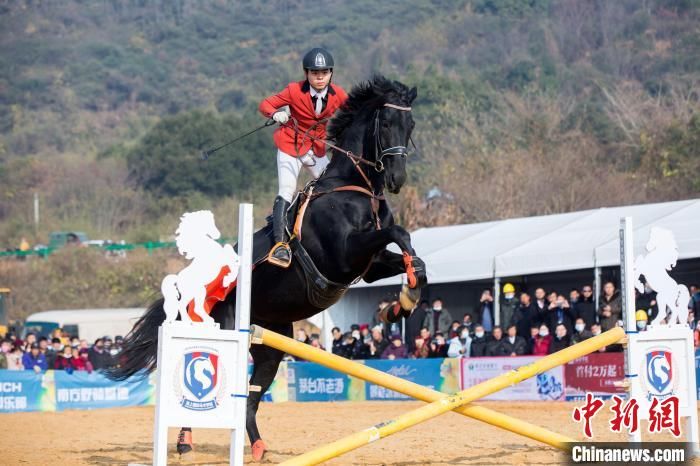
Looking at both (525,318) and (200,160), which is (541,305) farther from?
(200,160)

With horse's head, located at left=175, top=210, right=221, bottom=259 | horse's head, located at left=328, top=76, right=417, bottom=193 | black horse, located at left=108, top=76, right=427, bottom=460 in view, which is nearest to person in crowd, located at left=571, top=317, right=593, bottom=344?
black horse, located at left=108, top=76, right=427, bottom=460

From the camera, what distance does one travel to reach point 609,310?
50.1 ft

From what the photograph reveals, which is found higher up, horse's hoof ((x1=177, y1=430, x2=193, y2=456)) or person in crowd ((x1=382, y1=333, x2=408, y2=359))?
person in crowd ((x1=382, y1=333, x2=408, y2=359))

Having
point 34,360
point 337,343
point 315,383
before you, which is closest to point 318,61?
point 337,343

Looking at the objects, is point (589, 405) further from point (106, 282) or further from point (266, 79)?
point (266, 79)

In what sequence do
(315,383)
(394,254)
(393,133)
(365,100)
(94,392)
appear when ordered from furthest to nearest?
(315,383)
(94,392)
(365,100)
(393,133)
(394,254)

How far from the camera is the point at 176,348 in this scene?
7.06m

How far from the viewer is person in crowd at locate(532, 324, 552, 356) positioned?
16.3 metres

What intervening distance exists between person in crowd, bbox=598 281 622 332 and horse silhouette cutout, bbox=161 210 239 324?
29.4 ft

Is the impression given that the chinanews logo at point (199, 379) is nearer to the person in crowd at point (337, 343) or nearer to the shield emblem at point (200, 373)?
the shield emblem at point (200, 373)

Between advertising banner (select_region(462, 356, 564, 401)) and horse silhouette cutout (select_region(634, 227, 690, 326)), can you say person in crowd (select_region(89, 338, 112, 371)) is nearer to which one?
advertising banner (select_region(462, 356, 564, 401))

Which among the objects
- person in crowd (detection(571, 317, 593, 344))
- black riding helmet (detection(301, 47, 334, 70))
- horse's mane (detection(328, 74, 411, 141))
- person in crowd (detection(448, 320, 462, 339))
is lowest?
person in crowd (detection(571, 317, 593, 344))

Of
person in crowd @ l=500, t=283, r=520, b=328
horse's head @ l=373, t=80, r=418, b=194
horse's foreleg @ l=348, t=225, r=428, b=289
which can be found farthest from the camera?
person in crowd @ l=500, t=283, r=520, b=328

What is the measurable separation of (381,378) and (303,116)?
2964mm
